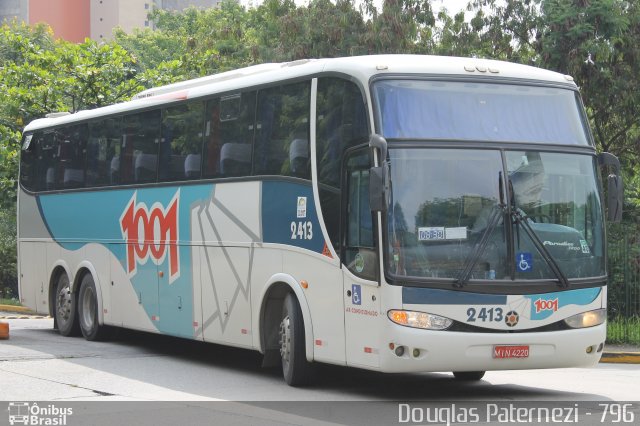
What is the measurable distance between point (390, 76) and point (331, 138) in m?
1.03

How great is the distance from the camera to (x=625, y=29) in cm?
2300

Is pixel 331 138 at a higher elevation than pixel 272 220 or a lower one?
higher

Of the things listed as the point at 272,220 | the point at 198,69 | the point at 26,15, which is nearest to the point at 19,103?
the point at 198,69

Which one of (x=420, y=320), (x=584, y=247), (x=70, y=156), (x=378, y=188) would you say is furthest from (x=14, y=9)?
(x=420, y=320)

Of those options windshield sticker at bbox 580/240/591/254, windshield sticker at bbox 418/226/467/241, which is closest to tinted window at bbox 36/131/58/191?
windshield sticker at bbox 418/226/467/241

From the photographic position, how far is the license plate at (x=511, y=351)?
1193cm

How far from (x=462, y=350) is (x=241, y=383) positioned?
3.22 m

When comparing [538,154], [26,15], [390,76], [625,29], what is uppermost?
[26,15]

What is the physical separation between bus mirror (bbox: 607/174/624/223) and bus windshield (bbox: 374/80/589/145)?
0.51 meters

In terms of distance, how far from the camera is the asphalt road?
12141mm

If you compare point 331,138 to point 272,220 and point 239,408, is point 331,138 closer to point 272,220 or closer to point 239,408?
point 272,220

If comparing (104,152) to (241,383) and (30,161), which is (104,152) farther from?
(241,383)

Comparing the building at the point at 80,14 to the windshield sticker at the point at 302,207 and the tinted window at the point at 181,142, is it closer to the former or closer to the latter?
the tinted window at the point at 181,142

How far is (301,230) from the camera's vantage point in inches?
530
